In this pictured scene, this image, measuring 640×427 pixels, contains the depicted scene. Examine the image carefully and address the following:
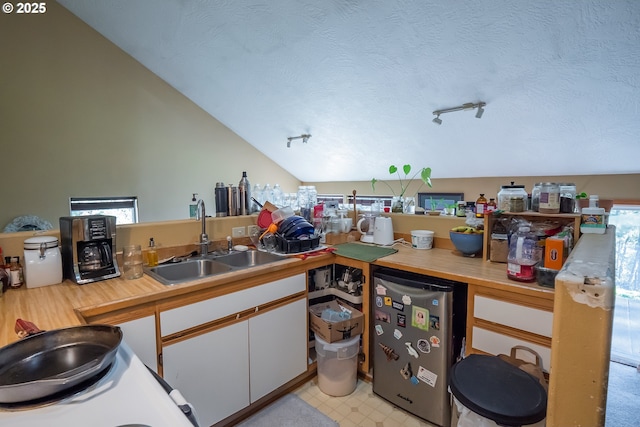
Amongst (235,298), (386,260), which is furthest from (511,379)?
(235,298)

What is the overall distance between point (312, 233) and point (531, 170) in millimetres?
3750

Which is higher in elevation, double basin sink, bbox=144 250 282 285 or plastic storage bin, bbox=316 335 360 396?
double basin sink, bbox=144 250 282 285

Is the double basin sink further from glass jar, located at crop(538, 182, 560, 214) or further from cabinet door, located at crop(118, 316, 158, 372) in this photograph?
glass jar, located at crop(538, 182, 560, 214)

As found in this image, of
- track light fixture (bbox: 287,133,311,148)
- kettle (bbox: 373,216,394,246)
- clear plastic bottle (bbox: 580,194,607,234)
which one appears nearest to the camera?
clear plastic bottle (bbox: 580,194,607,234)

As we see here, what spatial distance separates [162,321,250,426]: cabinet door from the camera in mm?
1416

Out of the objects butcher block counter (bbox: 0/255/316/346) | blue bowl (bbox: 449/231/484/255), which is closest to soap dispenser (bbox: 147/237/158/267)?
butcher block counter (bbox: 0/255/316/346)

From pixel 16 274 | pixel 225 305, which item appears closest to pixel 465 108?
pixel 225 305

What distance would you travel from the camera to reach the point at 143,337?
1.30 m

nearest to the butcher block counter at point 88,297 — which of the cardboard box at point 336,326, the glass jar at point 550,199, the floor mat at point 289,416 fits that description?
the cardboard box at point 336,326

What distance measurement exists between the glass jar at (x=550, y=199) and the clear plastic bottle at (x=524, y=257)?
0.69 feet

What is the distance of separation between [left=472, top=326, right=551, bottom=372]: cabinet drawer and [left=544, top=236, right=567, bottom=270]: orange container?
1.17ft

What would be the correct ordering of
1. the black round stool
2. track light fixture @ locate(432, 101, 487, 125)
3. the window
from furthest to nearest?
the window → track light fixture @ locate(432, 101, 487, 125) → the black round stool

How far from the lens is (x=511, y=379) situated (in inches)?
45.6

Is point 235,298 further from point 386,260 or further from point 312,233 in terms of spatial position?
point 386,260
